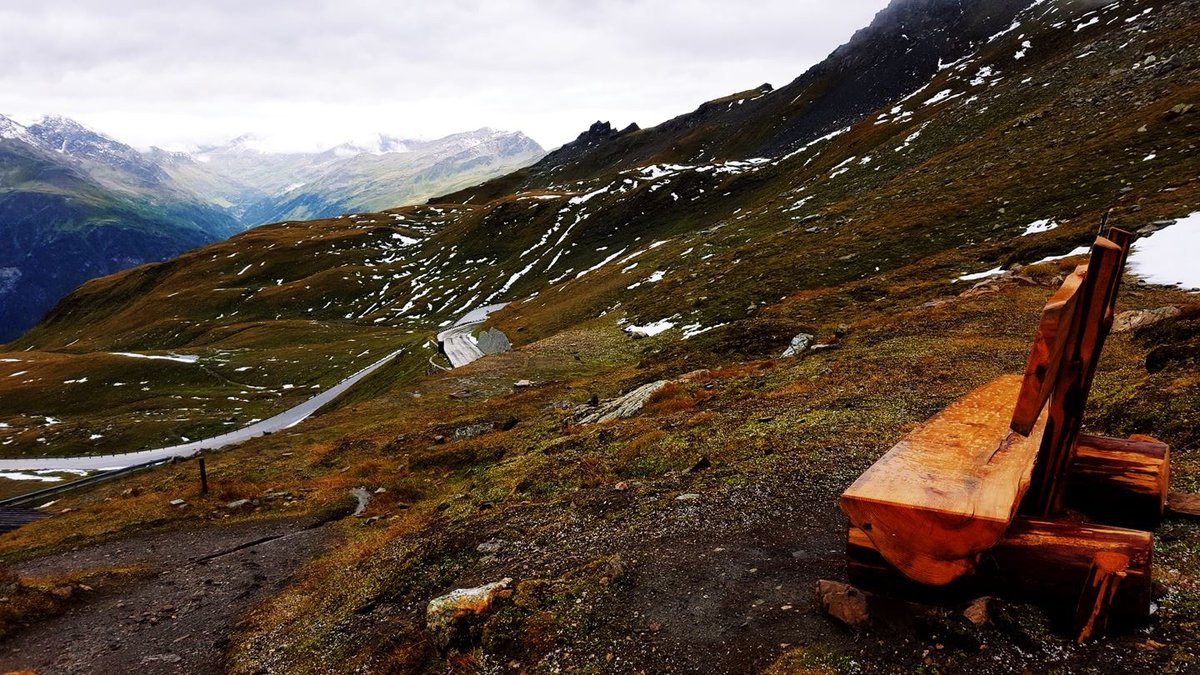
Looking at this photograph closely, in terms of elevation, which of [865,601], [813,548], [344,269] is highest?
[344,269]

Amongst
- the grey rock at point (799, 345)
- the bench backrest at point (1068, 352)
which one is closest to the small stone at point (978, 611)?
the bench backrest at point (1068, 352)

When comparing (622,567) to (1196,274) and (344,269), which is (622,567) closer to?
(1196,274)

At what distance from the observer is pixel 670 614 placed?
357 inches

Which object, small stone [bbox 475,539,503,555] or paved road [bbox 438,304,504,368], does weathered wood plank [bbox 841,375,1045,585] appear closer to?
small stone [bbox 475,539,503,555]

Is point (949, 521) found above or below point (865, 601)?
above

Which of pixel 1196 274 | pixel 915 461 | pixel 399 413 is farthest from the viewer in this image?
pixel 399 413

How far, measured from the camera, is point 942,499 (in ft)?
18.8

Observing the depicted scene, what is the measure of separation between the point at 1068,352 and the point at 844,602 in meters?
4.03

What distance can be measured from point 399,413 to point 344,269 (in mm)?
145551

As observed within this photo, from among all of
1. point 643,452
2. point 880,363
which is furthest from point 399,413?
point 880,363

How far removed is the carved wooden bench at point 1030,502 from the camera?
16.7 feet

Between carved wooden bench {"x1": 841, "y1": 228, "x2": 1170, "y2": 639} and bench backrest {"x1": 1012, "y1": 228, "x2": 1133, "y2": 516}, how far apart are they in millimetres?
12

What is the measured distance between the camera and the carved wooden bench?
509 cm

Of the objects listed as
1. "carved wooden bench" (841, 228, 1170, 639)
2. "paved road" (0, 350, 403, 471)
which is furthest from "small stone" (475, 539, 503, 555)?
"paved road" (0, 350, 403, 471)
